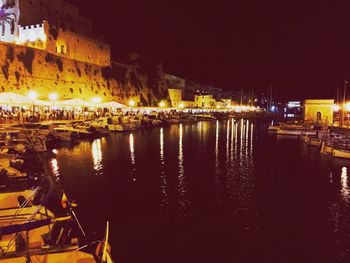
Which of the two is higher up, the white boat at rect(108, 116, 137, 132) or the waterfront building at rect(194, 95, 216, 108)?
the waterfront building at rect(194, 95, 216, 108)

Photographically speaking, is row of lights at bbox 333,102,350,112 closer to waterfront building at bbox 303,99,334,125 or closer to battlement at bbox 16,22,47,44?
waterfront building at bbox 303,99,334,125

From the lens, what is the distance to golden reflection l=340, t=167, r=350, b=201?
12.1m

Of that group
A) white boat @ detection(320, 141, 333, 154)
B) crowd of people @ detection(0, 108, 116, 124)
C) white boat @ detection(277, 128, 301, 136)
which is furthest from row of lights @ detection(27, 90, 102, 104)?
white boat @ detection(320, 141, 333, 154)

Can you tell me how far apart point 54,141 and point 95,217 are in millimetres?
14091

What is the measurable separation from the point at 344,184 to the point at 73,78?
31.2 m

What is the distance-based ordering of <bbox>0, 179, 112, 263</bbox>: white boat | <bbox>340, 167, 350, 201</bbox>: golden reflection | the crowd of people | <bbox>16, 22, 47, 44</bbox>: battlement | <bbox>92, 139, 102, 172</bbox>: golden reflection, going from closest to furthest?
1. <bbox>0, 179, 112, 263</bbox>: white boat
2. <bbox>340, 167, 350, 201</bbox>: golden reflection
3. <bbox>92, 139, 102, 172</bbox>: golden reflection
4. the crowd of people
5. <bbox>16, 22, 47, 44</bbox>: battlement

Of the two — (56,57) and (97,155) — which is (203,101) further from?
(97,155)

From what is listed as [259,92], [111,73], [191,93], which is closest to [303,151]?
[111,73]

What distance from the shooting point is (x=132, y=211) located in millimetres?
10203

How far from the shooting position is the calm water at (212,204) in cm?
781

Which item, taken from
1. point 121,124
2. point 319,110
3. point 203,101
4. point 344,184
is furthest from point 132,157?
point 203,101

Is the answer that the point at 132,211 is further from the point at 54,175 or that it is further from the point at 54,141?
the point at 54,141

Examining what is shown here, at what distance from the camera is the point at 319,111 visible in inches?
1390

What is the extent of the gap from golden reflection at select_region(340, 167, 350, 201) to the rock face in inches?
950
